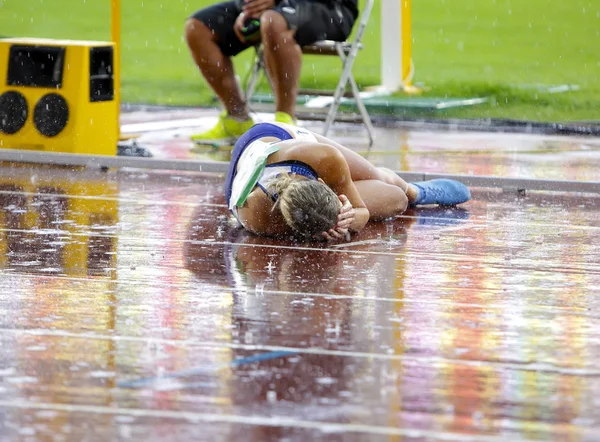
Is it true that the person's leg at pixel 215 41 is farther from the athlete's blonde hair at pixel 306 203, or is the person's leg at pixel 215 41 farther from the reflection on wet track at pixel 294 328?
the athlete's blonde hair at pixel 306 203

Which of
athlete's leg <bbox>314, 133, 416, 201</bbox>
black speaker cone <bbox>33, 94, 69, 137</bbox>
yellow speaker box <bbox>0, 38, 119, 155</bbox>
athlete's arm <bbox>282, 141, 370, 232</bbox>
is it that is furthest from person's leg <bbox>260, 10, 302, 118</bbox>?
athlete's arm <bbox>282, 141, 370, 232</bbox>

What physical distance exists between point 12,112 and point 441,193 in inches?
131

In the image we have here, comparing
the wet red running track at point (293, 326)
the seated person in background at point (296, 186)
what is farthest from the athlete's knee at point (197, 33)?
the seated person in background at point (296, 186)

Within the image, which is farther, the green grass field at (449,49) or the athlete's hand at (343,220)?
the green grass field at (449,49)

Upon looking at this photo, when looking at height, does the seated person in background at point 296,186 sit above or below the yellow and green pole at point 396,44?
below

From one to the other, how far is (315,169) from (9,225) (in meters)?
1.69

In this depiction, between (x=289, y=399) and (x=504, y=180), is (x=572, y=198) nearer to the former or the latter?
(x=504, y=180)

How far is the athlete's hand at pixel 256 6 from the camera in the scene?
364 inches

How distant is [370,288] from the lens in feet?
17.9

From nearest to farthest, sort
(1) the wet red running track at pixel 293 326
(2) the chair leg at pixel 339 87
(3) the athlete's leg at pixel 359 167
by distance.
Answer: (1) the wet red running track at pixel 293 326 < (3) the athlete's leg at pixel 359 167 < (2) the chair leg at pixel 339 87

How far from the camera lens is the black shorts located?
365 inches

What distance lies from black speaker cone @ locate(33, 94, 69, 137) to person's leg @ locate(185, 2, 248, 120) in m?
1.07

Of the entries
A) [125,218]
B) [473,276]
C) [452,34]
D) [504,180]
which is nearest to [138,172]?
[125,218]

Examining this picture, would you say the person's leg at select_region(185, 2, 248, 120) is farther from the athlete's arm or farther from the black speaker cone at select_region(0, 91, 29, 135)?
the athlete's arm
